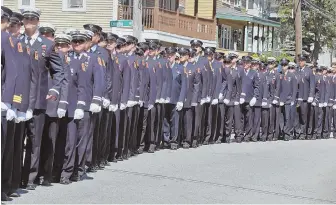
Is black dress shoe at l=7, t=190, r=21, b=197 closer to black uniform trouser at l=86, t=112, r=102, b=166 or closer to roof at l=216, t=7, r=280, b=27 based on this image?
black uniform trouser at l=86, t=112, r=102, b=166

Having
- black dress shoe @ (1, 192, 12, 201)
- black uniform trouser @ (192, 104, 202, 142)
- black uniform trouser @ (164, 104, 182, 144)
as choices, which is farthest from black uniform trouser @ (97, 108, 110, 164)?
black uniform trouser @ (192, 104, 202, 142)

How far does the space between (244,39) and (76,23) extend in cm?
2358

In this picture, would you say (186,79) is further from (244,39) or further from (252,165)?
(244,39)

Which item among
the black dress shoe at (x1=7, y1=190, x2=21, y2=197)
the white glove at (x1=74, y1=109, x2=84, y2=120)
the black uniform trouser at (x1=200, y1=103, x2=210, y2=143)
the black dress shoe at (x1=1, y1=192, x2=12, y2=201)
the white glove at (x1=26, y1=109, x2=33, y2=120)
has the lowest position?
the black uniform trouser at (x1=200, y1=103, x2=210, y2=143)

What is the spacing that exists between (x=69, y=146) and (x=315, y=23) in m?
45.8

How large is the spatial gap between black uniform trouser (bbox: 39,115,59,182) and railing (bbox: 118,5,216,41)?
26026mm

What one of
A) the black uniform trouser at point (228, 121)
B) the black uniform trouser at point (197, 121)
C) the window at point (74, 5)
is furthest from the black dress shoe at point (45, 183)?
the window at point (74, 5)

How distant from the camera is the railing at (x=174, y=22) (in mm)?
39000

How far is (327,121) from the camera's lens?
27281mm

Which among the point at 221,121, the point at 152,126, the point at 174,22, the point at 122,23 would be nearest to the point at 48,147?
the point at 152,126

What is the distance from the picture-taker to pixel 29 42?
1102 cm

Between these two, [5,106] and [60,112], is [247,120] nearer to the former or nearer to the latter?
[60,112]

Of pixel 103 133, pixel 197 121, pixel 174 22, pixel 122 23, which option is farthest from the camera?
pixel 174 22

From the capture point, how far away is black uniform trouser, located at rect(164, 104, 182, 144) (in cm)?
1867
